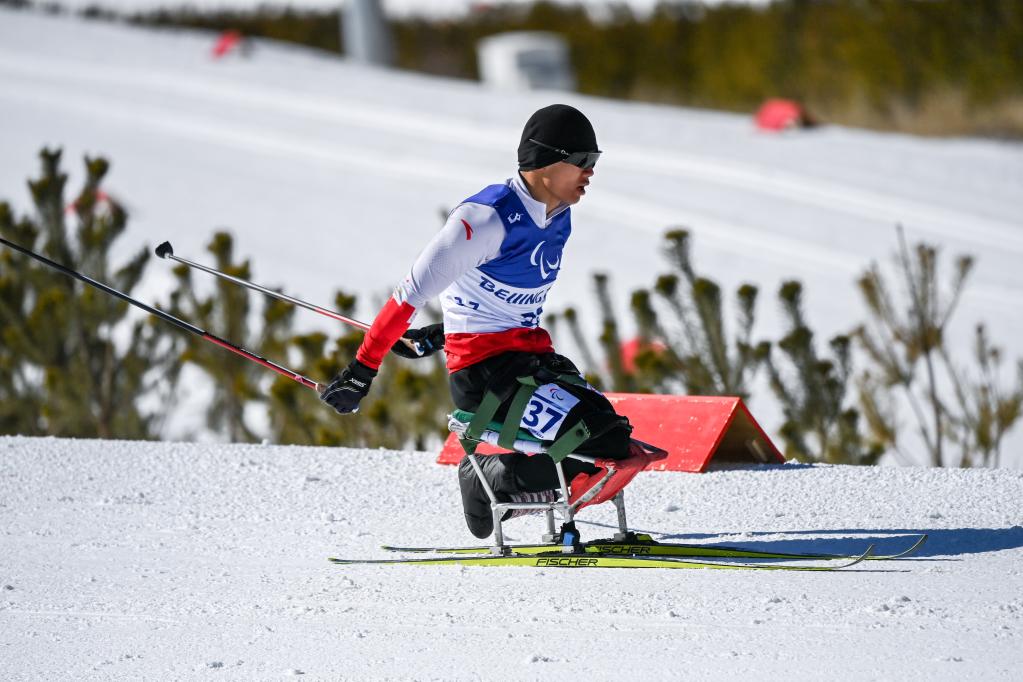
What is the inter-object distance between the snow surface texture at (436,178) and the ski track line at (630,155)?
0.08ft

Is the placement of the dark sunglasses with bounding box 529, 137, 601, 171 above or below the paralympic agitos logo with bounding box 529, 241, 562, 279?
above

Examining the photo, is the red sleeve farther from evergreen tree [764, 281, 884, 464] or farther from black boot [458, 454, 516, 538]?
evergreen tree [764, 281, 884, 464]

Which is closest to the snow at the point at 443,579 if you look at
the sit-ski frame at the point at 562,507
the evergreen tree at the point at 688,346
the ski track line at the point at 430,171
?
the sit-ski frame at the point at 562,507

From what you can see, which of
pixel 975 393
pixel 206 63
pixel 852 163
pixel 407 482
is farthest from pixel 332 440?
pixel 206 63

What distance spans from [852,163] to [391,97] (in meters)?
5.38

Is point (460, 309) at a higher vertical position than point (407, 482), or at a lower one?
higher

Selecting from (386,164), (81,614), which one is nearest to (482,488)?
(81,614)

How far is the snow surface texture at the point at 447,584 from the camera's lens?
325 cm

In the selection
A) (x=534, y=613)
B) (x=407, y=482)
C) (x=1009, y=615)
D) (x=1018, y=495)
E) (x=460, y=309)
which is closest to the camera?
(x=1009, y=615)

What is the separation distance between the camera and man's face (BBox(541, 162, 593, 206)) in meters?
3.95

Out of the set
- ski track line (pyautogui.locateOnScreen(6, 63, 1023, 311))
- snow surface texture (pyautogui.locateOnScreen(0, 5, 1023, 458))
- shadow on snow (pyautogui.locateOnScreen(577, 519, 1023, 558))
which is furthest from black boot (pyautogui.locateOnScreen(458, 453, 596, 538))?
ski track line (pyautogui.locateOnScreen(6, 63, 1023, 311))

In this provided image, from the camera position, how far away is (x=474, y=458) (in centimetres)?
415

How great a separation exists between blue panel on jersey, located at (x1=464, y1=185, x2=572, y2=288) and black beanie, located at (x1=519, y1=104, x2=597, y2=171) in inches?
4.3

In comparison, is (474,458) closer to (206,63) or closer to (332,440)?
(332,440)
